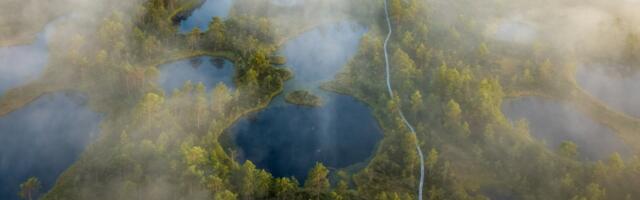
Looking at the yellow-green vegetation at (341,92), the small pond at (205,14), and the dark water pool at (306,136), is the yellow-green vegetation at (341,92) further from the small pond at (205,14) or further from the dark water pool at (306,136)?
the small pond at (205,14)

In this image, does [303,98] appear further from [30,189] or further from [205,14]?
[205,14]

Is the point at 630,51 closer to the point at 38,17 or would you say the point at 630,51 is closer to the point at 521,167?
the point at 521,167

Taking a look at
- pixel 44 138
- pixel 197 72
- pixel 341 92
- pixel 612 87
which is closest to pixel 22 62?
pixel 44 138

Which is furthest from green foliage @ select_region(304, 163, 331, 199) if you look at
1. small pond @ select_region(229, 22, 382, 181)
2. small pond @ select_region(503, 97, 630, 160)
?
→ small pond @ select_region(503, 97, 630, 160)

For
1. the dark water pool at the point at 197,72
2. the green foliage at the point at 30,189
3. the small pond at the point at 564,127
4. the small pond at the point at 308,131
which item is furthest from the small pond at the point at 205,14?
the small pond at the point at 564,127

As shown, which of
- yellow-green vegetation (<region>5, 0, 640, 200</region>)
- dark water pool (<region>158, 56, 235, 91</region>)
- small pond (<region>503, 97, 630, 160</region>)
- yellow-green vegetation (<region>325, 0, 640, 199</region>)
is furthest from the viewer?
dark water pool (<region>158, 56, 235, 91</region>)

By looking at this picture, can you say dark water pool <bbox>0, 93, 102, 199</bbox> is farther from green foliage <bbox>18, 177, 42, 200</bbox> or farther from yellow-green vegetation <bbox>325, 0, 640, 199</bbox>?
yellow-green vegetation <bbox>325, 0, 640, 199</bbox>

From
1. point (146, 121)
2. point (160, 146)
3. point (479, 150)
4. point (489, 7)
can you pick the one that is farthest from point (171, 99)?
point (489, 7)
